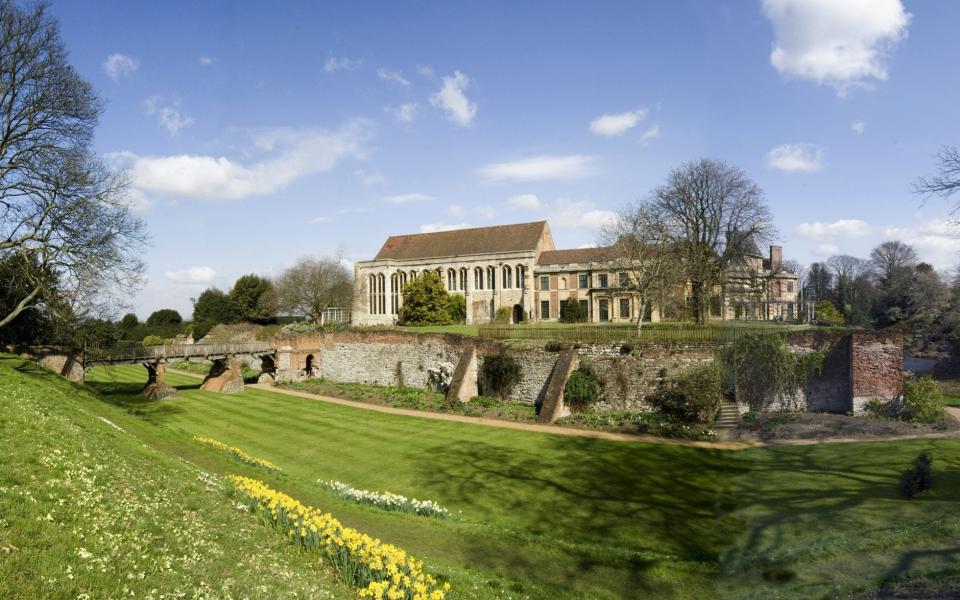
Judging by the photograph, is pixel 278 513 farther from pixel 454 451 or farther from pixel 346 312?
pixel 346 312

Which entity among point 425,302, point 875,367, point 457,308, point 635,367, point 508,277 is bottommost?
point 635,367

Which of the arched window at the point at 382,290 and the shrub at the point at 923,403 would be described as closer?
the shrub at the point at 923,403

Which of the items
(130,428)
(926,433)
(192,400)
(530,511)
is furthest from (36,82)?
(926,433)

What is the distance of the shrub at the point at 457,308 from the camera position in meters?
50.8

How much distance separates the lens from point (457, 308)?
169 ft

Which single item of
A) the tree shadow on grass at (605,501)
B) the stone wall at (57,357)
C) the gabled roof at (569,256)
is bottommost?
the tree shadow on grass at (605,501)

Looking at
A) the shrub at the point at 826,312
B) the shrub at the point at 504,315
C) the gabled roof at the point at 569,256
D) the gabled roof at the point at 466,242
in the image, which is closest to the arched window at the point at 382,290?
the gabled roof at the point at 466,242

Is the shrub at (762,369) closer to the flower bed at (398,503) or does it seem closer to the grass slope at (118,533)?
the flower bed at (398,503)

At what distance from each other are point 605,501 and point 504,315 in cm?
3654

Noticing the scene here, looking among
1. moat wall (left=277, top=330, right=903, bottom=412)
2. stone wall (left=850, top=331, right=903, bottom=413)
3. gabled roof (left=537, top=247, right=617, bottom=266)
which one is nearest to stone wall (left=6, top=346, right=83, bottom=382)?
moat wall (left=277, top=330, right=903, bottom=412)

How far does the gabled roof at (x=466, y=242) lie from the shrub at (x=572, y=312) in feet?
22.7

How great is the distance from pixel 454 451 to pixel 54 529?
14253 millimetres

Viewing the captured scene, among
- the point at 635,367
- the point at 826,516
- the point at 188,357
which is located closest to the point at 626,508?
the point at 826,516

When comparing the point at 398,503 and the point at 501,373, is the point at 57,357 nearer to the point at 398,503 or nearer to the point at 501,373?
the point at 501,373
